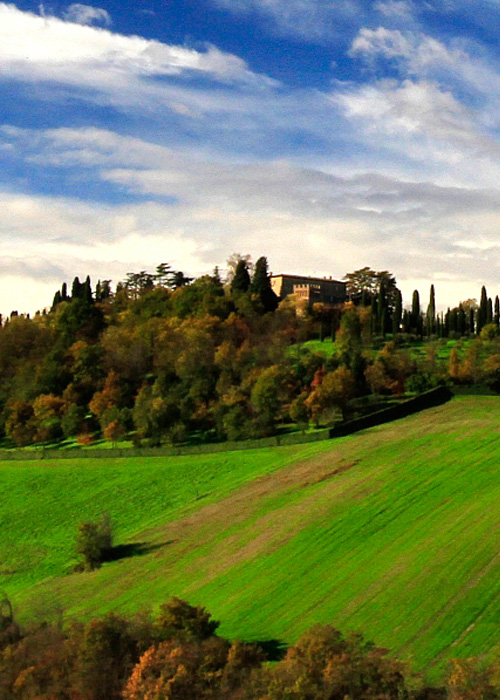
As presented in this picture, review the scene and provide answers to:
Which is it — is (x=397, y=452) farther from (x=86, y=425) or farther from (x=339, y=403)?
(x=86, y=425)

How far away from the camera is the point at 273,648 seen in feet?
120

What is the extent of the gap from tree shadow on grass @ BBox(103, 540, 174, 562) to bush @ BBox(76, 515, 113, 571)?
10.4 inches

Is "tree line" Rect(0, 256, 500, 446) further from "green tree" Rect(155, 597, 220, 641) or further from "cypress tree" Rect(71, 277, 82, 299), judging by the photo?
"green tree" Rect(155, 597, 220, 641)

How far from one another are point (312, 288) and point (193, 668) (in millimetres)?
117546

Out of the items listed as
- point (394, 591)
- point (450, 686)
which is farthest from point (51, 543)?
point (450, 686)

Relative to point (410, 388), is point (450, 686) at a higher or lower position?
lower

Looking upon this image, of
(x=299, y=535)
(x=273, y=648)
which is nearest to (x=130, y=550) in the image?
(x=299, y=535)

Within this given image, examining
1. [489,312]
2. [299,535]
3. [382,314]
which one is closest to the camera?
[299,535]

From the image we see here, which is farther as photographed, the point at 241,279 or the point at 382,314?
the point at 241,279

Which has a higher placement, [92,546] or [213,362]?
[213,362]

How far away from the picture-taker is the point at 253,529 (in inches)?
2099

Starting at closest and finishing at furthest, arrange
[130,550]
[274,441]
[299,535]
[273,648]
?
[273,648] < [299,535] < [130,550] < [274,441]

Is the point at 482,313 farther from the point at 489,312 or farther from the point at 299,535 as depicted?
the point at 299,535

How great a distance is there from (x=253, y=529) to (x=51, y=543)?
13.7 metres
